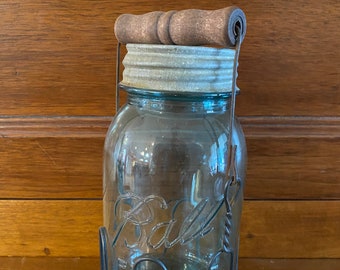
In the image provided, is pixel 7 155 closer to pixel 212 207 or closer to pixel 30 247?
pixel 30 247

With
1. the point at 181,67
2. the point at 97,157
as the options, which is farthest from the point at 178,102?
the point at 97,157

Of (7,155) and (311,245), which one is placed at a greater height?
(7,155)

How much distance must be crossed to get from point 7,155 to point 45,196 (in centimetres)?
7

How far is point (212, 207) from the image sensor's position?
0.50 meters

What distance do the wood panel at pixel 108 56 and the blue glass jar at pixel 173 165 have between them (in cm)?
9

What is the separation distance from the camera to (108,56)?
1.82 ft

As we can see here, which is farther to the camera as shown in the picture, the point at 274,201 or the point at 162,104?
the point at 274,201

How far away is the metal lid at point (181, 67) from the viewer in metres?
0.40

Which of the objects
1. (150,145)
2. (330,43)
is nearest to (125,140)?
(150,145)

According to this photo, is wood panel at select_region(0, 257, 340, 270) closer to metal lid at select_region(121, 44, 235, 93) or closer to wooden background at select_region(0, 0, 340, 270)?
wooden background at select_region(0, 0, 340, 270)

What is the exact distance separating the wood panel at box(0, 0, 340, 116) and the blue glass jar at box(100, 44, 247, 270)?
0.30 feet

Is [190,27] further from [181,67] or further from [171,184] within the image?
[171,184]

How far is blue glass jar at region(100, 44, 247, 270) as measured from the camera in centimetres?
41

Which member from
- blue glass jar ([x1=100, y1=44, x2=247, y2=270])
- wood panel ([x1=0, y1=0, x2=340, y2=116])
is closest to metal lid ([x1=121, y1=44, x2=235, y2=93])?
blue glass jar ([x1=100, y1=44, x2=247, y2=270])
